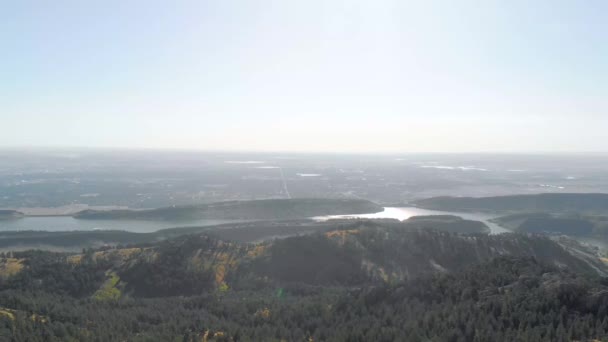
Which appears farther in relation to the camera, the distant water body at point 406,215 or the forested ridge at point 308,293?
the distant water body at point 406,215

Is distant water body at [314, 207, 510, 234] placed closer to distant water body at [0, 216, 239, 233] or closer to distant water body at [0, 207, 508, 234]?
distant water body at [0, 207, 508, 234]

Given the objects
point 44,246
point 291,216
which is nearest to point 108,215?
point 44,246

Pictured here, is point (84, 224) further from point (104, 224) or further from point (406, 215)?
point (406, 215)

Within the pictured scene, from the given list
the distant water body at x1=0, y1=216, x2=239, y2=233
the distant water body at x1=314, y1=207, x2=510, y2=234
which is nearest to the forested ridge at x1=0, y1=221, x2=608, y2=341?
the distant water body at x1=0, y1=216, x2=239, y2=233

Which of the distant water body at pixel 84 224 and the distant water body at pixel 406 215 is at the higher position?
the distant water body at pixel 406 215

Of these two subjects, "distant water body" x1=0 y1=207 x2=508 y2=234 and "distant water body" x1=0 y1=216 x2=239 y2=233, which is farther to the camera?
"distant water body" x1=0 y1=207 x2=508 y2=234

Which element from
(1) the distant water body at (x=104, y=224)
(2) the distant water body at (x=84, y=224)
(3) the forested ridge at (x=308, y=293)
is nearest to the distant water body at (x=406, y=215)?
(1) the distant water body at (x=104, y=224)

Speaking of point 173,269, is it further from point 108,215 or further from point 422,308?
point 108,215

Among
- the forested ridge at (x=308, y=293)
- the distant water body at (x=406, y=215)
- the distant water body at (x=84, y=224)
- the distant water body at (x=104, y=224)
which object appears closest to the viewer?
the forested ridge at (x=308, y=293)

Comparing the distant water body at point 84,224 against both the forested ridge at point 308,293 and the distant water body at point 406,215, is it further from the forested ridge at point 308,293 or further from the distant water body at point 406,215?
the forested ridge at point 308,293
